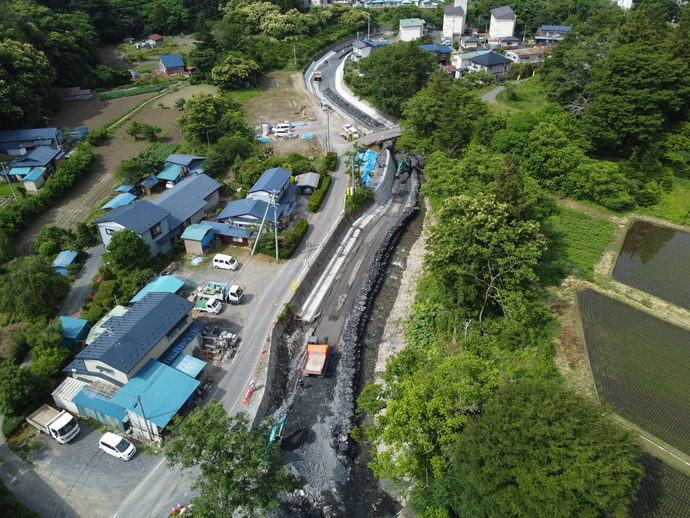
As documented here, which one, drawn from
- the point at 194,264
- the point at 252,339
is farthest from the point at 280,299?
the point at 194,264

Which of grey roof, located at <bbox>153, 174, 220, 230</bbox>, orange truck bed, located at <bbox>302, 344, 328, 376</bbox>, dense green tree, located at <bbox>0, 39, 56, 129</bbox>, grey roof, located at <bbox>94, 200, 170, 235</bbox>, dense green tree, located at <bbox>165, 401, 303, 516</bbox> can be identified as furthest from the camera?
dense green tree, located at <bbox>0, 39, 56, 129</bbox>

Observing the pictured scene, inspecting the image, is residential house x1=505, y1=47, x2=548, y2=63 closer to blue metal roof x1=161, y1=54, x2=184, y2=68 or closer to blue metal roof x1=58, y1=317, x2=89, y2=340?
blue metal roof x1=161, y1=54, x2=184, y2=68

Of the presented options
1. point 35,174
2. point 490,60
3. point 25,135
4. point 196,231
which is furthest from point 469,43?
point 35,174

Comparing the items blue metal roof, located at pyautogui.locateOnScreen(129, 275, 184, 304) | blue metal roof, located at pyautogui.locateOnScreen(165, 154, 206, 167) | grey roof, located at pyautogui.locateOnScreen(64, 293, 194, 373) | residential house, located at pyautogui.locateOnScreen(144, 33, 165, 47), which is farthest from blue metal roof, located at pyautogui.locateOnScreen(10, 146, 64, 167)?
residential house, located at pyautogui.locateOnScreen(144, 33, 165, 47)

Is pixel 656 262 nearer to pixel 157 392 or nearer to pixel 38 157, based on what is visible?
pixel 157 392

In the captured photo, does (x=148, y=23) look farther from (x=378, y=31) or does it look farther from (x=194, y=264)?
(x=194, y=264)
